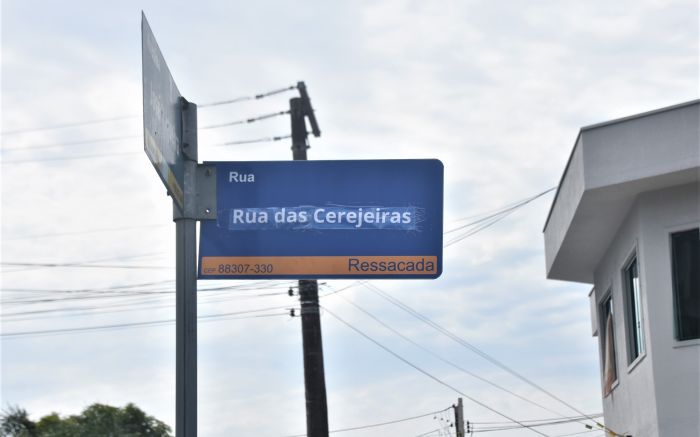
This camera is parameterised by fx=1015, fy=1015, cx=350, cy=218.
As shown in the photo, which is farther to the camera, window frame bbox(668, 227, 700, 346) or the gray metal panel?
window frame bbox(668, 227, 700, 346)

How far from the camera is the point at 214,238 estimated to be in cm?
486

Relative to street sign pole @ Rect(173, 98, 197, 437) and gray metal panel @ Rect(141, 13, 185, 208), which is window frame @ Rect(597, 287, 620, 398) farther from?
gray metal panel @ Rect(141, 13, 185, 208)

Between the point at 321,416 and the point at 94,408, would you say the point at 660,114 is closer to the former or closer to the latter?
the point at 321,416

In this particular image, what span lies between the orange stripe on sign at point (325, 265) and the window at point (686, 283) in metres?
8.03

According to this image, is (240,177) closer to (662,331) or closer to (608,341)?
(662,331)

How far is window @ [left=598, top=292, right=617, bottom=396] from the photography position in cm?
1577

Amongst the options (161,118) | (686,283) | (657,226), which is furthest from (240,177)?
(657,226)

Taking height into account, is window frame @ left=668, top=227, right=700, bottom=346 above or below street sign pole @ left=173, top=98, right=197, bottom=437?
above

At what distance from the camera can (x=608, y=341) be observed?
15969mm

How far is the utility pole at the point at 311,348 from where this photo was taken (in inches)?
744

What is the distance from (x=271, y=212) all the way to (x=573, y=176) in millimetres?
9048

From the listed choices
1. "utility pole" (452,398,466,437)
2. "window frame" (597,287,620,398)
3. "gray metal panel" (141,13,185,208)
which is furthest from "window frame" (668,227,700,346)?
"utility pole" (452,398,466,437)

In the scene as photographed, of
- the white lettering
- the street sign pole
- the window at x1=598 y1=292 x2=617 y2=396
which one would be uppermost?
the window at x1=598 y1=292 x2=617 y2=396

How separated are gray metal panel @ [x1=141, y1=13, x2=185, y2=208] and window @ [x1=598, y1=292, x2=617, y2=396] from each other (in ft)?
38.9
